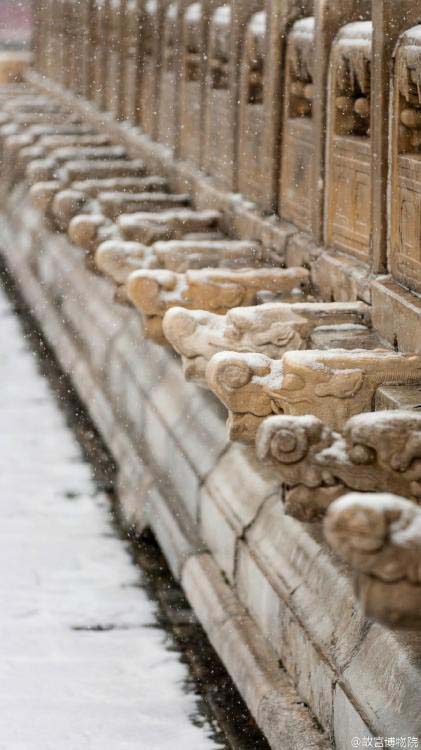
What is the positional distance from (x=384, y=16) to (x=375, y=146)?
51 cm

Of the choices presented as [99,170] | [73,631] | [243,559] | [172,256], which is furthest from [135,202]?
[243,559]

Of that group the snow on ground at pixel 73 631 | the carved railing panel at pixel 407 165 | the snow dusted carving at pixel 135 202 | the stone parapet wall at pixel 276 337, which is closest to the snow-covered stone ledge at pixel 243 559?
the stone parapet wall at pixel 276 337

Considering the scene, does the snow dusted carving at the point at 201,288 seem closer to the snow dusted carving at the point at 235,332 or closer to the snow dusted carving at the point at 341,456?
the snow dusted carving at the point at 235,332

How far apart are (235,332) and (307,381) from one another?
30.7 inches

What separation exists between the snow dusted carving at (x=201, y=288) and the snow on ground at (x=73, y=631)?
1.14 meters

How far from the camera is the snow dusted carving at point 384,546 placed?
3.03m

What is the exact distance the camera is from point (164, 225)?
8.23 metres

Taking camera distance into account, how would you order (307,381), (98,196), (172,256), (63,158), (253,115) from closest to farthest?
1. (307,381)
2. (172,256)
3. (253,115)
4. (98,196)
5. (63,158)

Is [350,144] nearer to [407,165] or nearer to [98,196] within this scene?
[407,165]

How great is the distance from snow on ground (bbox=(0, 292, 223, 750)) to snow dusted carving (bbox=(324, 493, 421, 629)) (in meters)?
1.79

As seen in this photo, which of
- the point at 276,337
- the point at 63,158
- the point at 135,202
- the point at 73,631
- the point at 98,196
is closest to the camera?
the point at 276,337

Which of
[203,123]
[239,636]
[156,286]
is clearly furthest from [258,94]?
[239,636]

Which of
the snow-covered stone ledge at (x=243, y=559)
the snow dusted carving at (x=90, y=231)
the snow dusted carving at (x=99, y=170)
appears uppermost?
the snow dusted carving at (x=99, y=170)

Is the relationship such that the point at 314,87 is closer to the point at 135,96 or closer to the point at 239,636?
the point at 239,636
